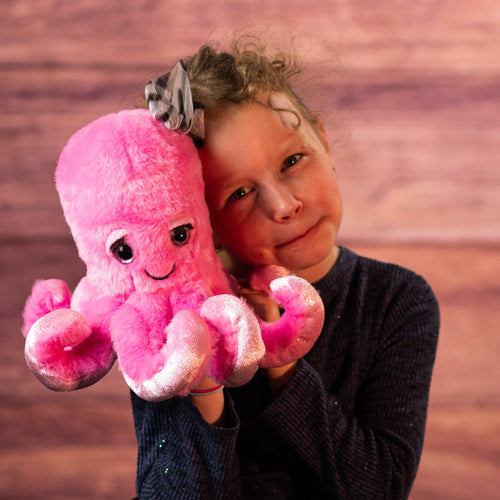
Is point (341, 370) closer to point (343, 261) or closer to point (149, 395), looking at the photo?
point (343, 261)

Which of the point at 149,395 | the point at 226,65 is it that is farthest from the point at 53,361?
the point at 226,65

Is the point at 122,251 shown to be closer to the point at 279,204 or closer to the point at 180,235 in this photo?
the point at 180,235

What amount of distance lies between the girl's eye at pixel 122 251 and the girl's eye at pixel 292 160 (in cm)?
22

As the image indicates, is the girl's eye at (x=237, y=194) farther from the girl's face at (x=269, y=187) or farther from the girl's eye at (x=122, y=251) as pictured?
the girl's eye at (x=122, y=251)

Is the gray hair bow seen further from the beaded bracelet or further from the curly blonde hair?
the beaded bracelet

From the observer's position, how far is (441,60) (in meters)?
1.19

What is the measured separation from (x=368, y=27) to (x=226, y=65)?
595 millimetres

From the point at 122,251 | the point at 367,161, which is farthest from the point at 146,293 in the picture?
the point at 367,161

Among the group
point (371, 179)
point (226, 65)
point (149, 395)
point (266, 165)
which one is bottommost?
point (149, 395)

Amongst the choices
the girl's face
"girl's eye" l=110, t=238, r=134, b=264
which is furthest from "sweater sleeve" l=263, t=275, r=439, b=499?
"girl's eye" l=110, t=238, r=134, b=264

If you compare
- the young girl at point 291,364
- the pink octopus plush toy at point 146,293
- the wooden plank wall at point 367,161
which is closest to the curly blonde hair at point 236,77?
the young girl at point 291,364

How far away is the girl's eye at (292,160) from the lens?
0.67 meters

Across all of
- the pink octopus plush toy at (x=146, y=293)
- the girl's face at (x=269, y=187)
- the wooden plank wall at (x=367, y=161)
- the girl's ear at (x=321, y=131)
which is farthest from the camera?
the wooden plank wall at (x=367, y=161)

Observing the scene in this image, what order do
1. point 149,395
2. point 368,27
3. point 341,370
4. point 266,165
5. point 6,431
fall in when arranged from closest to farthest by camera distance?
point 149,395, point 266,165, point 341,370, point 368,27, point 6,431
